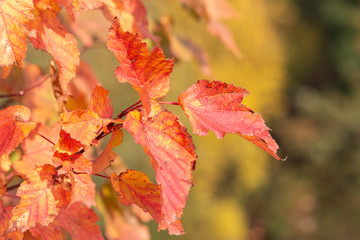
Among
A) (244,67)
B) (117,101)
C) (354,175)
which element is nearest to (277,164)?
(354,175)

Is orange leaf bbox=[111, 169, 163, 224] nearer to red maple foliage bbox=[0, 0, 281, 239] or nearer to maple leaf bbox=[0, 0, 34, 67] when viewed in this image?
red maple foliage bbox=[0, 0, 281, 239]

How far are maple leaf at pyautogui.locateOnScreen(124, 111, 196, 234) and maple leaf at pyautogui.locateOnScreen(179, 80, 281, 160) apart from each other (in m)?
0.03

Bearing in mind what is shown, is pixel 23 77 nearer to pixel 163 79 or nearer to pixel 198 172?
→ pixel 163 79

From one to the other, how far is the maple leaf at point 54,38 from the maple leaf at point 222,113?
189mm

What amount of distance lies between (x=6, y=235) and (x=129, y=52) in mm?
255

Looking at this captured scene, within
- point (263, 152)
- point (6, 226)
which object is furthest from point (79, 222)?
point (263, 152)

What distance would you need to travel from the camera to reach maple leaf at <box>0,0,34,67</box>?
52 centimetres

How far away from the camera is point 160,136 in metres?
0.52

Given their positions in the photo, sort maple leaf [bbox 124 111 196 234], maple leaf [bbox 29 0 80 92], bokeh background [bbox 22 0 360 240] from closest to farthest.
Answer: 1. maple leaf [bbox 124 111 196 234]
2. maple leaf [bbox 29 0 80 92]
3. bokeh background [bbox 22 0 360 240]

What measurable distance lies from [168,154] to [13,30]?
0.23 meters

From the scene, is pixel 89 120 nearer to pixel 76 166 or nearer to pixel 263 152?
pixel 76 166

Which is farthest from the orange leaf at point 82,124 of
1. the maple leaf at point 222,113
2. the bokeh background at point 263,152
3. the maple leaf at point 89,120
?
the bokeh background at point 263,152

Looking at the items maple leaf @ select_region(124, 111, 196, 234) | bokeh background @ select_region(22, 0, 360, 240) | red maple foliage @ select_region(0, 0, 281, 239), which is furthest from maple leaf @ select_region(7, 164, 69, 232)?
bokeh background @ select_region(22, 0, 360, 240)

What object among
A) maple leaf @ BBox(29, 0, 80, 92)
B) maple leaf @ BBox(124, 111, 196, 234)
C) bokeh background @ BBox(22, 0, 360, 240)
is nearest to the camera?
maple leaf @ BBox(124, 111, 196, 234)
